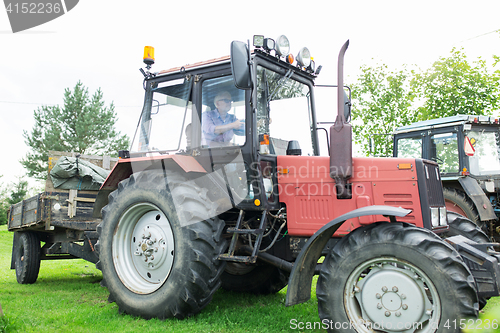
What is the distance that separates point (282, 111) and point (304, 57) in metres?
0.73

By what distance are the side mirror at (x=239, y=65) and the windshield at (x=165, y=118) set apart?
3.78 ft

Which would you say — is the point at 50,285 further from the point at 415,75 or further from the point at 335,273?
the point at 415,75

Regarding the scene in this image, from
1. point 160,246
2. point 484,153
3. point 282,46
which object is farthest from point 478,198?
point 160,246

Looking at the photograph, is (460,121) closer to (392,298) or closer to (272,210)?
(272,210)

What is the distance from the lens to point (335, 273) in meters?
3.15

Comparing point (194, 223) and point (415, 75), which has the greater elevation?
point (415, 75)

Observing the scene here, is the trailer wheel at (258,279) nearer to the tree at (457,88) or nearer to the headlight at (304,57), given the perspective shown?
the headlight at (304,57)

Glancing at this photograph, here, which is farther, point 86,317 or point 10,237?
point 10,237

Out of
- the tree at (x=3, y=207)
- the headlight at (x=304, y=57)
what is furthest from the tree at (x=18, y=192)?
the headlight at (x=304, y=57)

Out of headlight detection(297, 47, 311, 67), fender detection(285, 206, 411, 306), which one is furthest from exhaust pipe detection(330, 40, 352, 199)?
headlight detection(297, 47, 311, 67)

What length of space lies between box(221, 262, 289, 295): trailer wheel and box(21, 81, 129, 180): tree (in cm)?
2331

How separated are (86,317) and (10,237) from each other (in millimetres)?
14350

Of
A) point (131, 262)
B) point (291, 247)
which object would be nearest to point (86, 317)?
point (131, 262)

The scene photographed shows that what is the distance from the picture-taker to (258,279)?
512 cm
